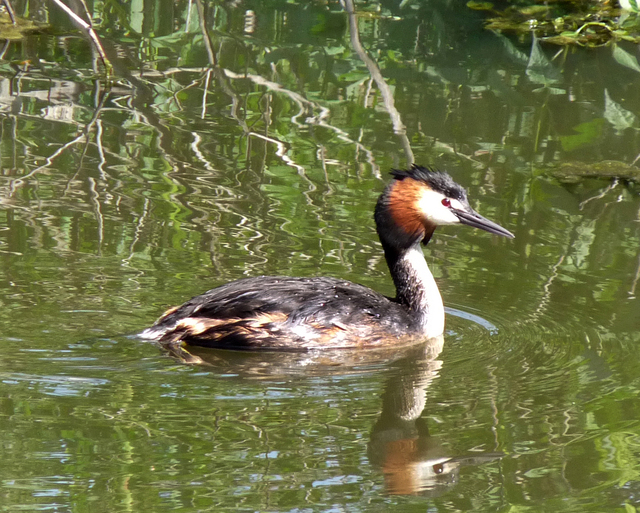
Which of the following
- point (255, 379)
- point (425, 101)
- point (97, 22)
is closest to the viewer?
point (255, 379)

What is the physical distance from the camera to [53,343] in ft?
18.8

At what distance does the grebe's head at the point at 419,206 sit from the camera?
6539 millimetres

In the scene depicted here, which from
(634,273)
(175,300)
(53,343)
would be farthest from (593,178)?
(53,343)

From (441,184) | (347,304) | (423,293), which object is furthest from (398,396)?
(441,184)

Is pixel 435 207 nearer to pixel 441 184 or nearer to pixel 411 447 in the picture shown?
pixel 441 184

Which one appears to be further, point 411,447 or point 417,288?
point 417,288

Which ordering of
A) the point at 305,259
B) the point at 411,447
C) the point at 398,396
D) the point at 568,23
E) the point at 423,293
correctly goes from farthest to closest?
the point at 568,23
the point at 305,259
the point at 423,293
the point at 398,396
the point at 411,447

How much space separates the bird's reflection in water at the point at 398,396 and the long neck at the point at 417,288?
0.38 feet

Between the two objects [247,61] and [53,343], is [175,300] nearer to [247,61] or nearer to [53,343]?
[53,343]

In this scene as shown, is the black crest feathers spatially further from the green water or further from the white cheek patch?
the green water

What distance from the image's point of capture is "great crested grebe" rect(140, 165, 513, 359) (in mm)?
5949

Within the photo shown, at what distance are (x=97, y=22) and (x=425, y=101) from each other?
13.6 feet

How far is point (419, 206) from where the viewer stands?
21.5ft

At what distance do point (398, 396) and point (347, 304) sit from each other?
0.82 metres
